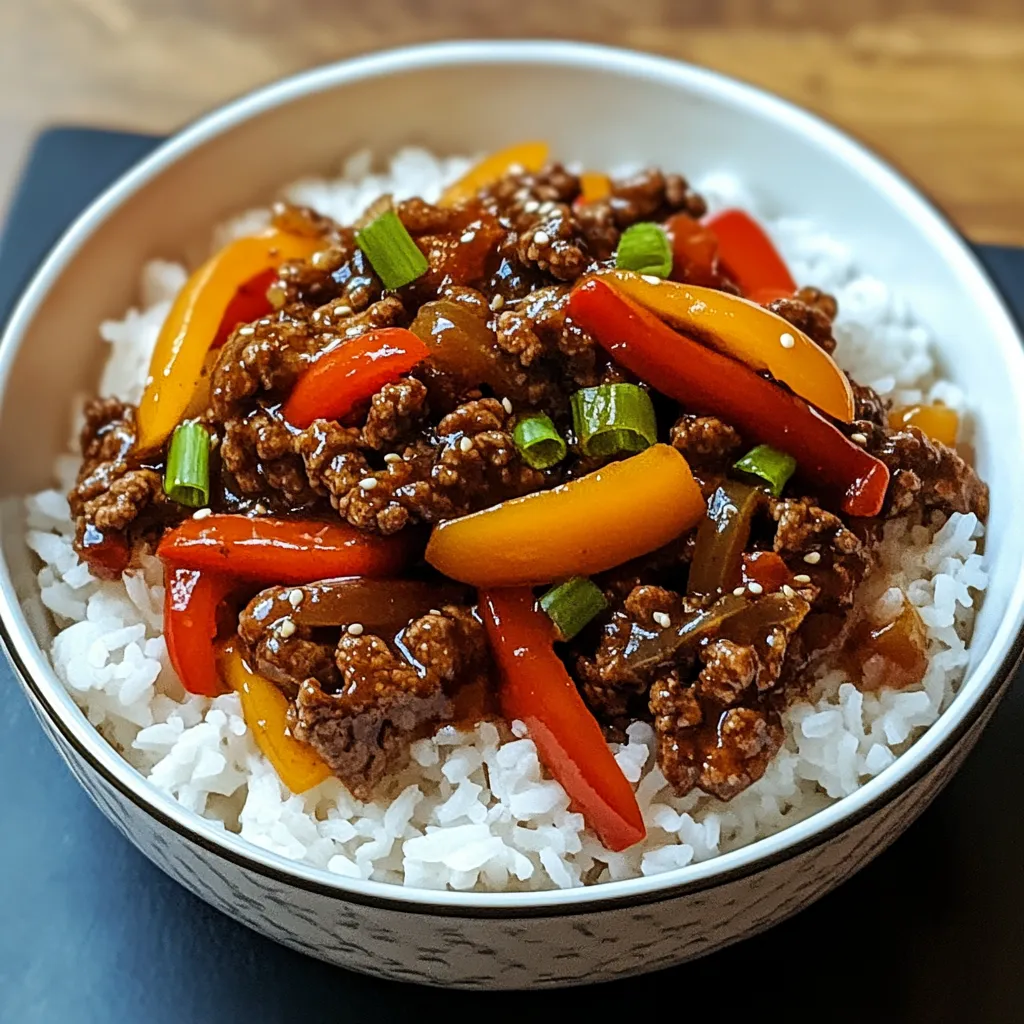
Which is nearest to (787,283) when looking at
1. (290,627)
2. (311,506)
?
(311,506)

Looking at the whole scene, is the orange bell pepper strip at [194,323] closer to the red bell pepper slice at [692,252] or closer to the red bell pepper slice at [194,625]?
the red bell pepper slice at [194,625]

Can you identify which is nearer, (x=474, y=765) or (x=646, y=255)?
(x=474, y=765)

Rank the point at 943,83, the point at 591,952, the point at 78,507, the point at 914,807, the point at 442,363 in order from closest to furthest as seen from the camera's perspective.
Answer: the point at 591,952 → the point at 914,807 → the point at 442,363 → the point at 78,507 → the point at 943,83

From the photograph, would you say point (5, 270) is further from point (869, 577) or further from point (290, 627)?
point (869, 577)

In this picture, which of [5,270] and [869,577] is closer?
[869,577]

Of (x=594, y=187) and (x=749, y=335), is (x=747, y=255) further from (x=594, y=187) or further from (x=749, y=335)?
(x=749, y=335)

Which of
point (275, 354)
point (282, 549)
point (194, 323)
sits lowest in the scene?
point (282, 549)

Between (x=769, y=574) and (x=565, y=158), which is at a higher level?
(x=565, y=158)

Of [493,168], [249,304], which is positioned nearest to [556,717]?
[249,304]
